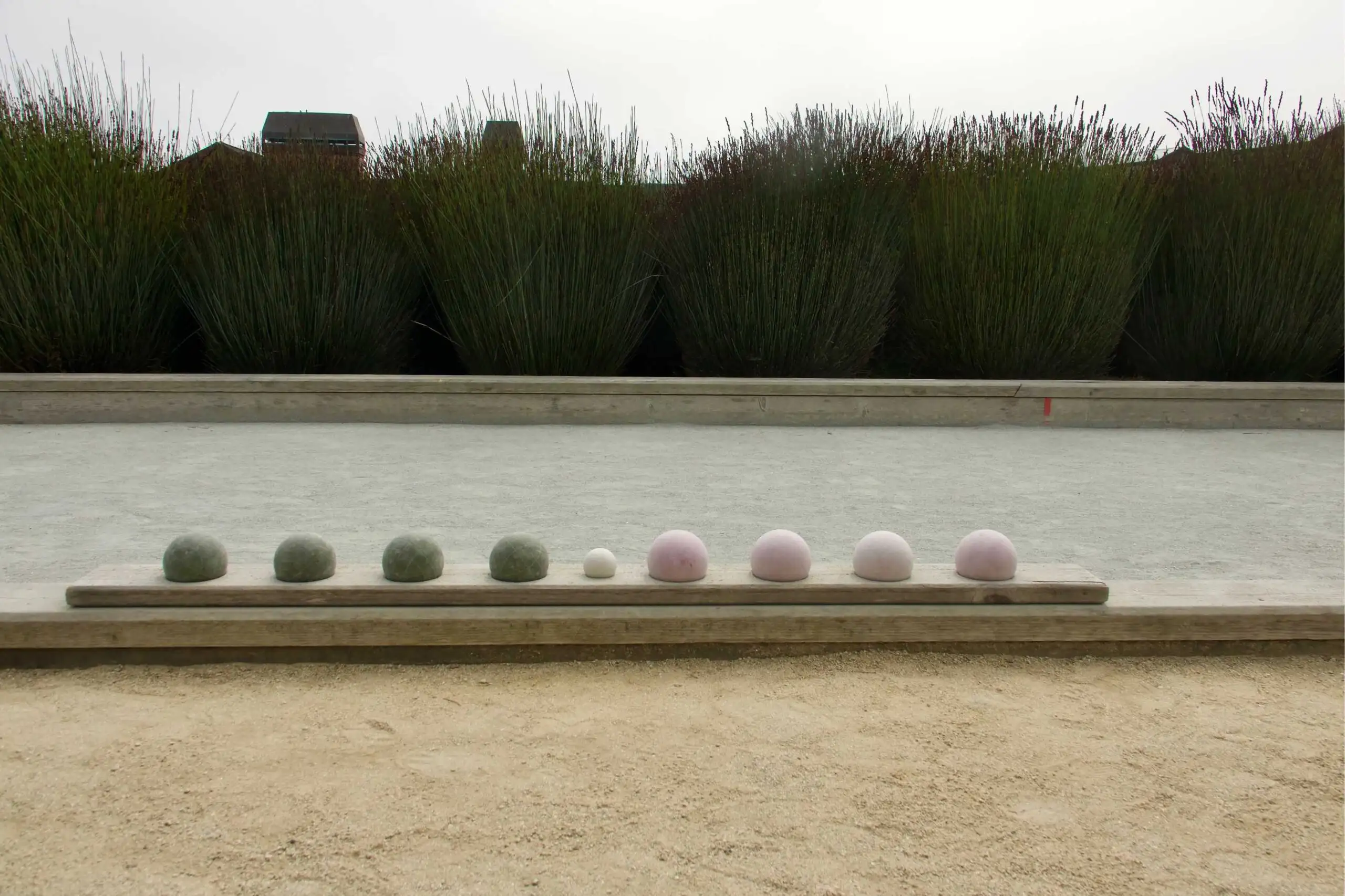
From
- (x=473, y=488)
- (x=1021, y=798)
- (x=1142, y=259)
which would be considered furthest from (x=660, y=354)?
(x=1021, y=798)

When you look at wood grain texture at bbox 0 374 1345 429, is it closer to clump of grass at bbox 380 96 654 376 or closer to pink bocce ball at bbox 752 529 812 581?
clump of grass at bbox 380 96 654 376

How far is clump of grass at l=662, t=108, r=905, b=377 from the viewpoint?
4547 millimetres

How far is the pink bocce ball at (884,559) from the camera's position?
1554 mm

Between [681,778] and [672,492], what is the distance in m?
1.57

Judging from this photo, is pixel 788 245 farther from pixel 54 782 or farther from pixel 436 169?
pixel 54 782

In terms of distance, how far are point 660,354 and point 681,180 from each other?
3.07ft

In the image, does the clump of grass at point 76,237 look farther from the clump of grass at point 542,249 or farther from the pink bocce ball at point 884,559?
the pink bocce ball at point 884,559

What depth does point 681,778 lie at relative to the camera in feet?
3.76

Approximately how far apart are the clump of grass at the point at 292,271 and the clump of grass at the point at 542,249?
317 mm

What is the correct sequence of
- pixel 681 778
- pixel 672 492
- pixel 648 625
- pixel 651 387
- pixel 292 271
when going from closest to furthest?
pixel 681 778, pixel 648 625, pixel 672 492, pixel 651 387, pixel 292 271

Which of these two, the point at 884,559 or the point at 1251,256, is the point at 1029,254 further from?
the point at 884,559

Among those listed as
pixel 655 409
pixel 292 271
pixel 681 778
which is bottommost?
pixel 681 778

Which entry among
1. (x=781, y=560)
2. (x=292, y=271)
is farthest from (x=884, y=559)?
(x=292, y=271)

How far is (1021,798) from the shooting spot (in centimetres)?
112
